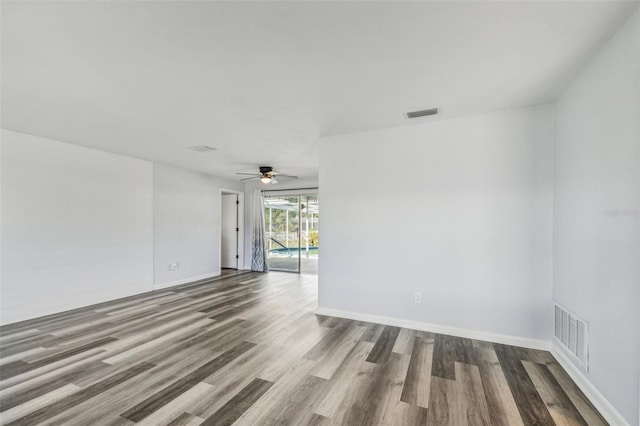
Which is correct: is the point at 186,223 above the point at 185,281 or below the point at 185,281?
above

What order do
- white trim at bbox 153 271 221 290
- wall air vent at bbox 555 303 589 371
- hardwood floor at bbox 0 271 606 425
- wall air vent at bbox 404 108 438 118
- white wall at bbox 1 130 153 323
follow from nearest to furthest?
1. hardwood floor at bbox 0 271 606 425
2. wall air vent at bbox 555 303 589 371
3. wall air vent at bbox 404 108 438 118
4. white wall at bbox 1 130 153 323
5. white trim at bbox 153 271 221 290

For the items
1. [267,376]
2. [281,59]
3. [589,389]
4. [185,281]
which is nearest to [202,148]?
[281,59]

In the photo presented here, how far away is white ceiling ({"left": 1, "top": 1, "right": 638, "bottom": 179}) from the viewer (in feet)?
5.12

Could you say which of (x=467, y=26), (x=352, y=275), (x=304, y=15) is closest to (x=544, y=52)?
(x=467, y=26)

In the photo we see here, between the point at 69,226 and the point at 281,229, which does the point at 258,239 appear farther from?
the point at 69,226

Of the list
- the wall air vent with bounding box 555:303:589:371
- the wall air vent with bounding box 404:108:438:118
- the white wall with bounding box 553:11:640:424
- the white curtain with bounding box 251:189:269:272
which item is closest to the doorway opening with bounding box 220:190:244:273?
the white curtain with bounding box 251:189:269:272

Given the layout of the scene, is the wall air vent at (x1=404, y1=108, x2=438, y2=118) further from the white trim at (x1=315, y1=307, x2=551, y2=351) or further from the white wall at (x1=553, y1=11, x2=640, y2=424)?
the white trim at (x1=315, y1=307, x2=551, y2=351)

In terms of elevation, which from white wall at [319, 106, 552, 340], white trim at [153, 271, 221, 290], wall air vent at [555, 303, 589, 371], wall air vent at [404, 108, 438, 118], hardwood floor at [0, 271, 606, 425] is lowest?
white trim at [153, 271, 221, 290]

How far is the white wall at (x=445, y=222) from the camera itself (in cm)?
284

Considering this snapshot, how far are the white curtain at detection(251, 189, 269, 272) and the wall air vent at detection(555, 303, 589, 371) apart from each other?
605 cm

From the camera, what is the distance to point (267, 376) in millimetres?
2318

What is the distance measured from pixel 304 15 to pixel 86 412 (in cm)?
295

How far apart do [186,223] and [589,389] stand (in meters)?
6.45

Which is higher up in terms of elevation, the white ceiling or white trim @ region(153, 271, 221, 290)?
the white ceiling
